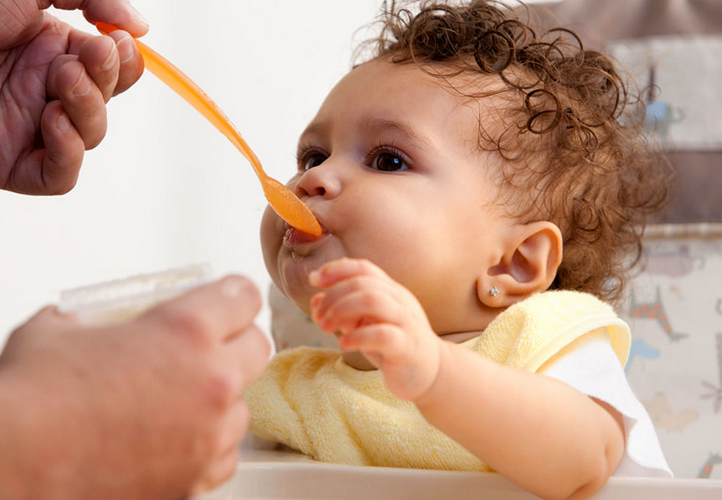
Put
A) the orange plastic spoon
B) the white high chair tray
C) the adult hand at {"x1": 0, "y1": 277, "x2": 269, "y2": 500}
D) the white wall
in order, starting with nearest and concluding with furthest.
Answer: the adult hand at {"x1": 0, "y1": 277, "x2": 269, "y2": 500} < the white high chair tray < the orange plastic spoon < the white wall

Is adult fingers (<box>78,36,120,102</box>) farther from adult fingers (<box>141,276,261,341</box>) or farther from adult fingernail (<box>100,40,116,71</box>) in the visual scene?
adult fingers (<box>141,276,261,341</box>)

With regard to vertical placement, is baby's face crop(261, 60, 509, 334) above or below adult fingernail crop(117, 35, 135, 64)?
below

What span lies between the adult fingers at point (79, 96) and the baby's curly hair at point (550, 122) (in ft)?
1.05

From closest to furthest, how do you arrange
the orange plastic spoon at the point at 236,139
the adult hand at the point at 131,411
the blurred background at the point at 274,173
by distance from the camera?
the adult hand at the point at 131,411
the orange plastic spoon at the point at 236,139
the blurred background at the point at 274,173

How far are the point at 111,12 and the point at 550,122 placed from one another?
1.61 ft

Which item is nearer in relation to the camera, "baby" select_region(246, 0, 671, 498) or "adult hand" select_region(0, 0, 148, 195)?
"baby" select_region(246, 0, 671, 498)

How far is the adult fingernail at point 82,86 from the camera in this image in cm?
86

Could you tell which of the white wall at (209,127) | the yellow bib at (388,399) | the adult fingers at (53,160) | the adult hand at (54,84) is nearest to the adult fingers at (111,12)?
the adult hand at (54,84)

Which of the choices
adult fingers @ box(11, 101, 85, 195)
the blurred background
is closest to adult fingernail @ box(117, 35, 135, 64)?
adult fingers @ box(11, 101, 85, 195)

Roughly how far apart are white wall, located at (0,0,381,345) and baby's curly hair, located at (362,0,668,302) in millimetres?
980

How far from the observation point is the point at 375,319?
0.49 meters

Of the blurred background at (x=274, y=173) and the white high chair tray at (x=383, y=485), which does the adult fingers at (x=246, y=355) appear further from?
the blurred background at (x=274, y=173)

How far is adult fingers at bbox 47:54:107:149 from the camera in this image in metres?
0.87

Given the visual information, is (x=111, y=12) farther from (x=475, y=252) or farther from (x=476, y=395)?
(x=476, y=395)
